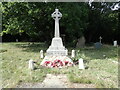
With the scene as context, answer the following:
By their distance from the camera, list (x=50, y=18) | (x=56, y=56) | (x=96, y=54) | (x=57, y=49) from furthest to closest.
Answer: (x=50, y=18) < (x=96, y=54) < (x=57, y=49) < (x=56, y=56)

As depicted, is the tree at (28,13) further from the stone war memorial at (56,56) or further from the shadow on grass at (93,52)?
the stone war memorial at (56,56)

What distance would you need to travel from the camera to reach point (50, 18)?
11.3m

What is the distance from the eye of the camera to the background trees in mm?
10172

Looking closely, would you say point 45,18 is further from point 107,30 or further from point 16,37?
point 16,37

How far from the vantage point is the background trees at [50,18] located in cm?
1017

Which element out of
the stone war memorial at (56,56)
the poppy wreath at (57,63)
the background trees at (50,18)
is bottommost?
the poppy wreath at (57,63)

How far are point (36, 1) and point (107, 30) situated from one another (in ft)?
40.0

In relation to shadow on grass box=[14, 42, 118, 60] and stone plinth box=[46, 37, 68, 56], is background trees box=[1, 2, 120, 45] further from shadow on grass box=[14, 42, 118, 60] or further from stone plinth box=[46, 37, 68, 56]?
stone plinth box=[46, 37, 68, 56]

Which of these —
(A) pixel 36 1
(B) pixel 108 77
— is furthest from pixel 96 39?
(B) pixel 108 77

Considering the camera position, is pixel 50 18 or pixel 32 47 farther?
pixel 32 47

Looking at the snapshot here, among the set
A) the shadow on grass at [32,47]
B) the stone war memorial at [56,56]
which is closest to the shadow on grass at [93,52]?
the shadow on grass at [32,47]

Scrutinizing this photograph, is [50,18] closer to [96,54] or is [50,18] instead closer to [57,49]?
[57,49]

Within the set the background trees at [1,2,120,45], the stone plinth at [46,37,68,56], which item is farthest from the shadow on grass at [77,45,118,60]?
the background trees at [1,2,120,45]

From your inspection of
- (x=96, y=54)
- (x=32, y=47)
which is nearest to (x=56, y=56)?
(x=96, y=54)
